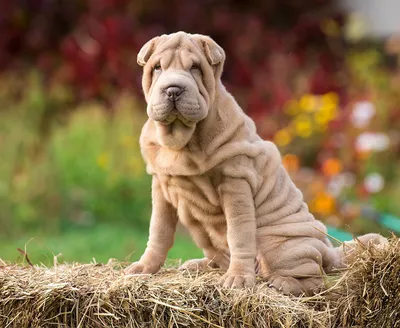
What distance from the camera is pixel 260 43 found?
9.74 m

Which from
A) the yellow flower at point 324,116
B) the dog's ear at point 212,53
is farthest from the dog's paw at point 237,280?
the yellow flower at point 324,116

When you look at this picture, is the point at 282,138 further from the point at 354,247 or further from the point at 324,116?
the point at 354,247

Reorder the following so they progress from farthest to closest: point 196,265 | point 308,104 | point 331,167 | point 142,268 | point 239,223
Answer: point 308,104 < point 331,167 < point 196,265 < point 142,268 < point 239,223

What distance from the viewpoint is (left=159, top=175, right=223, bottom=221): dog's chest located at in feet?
11.7

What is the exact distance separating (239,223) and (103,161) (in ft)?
15.2

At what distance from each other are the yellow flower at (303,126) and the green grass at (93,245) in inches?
64.7

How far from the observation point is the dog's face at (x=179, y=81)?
10.8ft

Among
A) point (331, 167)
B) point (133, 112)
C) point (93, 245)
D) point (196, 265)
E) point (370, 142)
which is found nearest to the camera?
point (196, 265)

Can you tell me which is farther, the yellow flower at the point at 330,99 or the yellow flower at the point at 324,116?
the yellow flower at the point at 330,99

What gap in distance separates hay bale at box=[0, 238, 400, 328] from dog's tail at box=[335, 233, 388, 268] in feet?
0.19

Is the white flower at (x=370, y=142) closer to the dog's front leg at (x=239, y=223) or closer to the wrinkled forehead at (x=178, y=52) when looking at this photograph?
the dog's front leg at (x=239, y=223)

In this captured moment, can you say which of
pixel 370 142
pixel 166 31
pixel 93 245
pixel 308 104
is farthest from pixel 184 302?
pixel 166 31

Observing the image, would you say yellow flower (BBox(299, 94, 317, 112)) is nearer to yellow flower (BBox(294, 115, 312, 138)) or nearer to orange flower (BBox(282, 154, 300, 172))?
yellow flower (BBox(294, 115, 312, 138))

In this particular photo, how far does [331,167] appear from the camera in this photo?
7527mm
